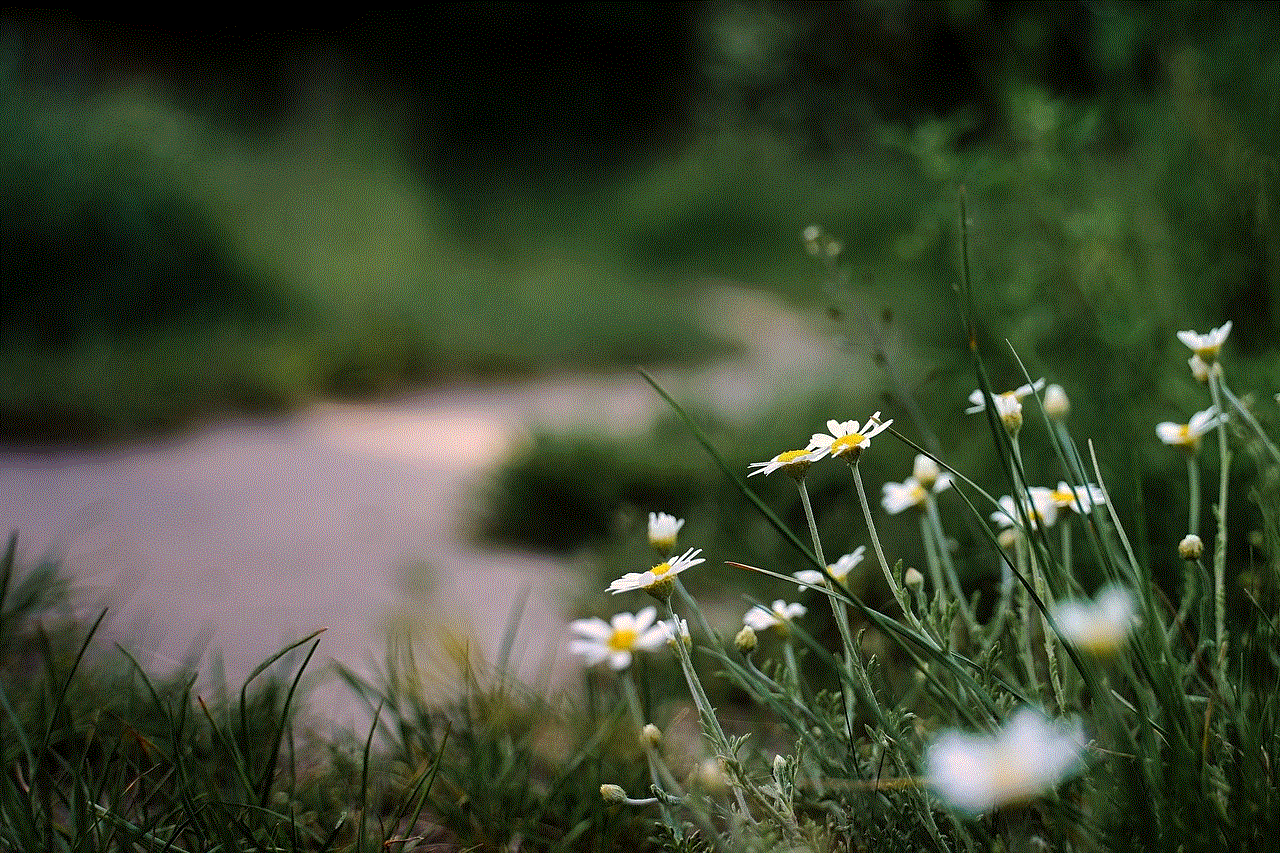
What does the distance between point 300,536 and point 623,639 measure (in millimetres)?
1518

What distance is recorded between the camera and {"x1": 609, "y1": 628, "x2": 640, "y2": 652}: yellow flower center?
2.04 ft

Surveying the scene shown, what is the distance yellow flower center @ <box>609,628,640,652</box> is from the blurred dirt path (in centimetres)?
48

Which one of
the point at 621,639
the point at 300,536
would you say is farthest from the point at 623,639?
the point at 300,536

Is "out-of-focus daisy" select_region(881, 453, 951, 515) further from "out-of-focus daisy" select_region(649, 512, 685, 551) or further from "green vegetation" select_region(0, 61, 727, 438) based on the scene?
"green vegetation" select_region(0, 61, 727, 438)

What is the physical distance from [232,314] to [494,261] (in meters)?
2.51

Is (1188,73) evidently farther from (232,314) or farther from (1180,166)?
(232,314)

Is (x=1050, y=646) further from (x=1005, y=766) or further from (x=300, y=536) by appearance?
(x=300, y=536)

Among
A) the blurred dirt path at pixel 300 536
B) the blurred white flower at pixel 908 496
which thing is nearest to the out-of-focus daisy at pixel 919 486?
the blurred white flower at pixel 908 496

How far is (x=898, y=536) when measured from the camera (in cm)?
161

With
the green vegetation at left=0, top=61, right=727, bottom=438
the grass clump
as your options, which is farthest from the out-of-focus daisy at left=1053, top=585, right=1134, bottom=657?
the green vegetation at left=0, top=61, right=727, bottom=438

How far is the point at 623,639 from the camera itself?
63cm

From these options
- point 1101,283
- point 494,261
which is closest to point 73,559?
point 1101,283

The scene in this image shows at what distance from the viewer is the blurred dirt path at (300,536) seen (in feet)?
4.91

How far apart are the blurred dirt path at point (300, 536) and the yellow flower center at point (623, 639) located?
48 centimetres
